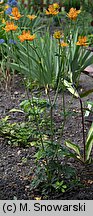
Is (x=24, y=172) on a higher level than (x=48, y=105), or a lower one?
lower

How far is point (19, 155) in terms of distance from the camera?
10.4 feet

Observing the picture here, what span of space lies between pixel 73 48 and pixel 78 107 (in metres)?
0.79

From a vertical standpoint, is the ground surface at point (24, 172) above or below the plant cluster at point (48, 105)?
below

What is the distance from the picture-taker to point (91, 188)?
9.11 feet

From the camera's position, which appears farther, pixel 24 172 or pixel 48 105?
pixel 24 172

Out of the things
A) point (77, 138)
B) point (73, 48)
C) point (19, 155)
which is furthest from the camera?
point (73, 48)

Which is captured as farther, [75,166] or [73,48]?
[73,48]

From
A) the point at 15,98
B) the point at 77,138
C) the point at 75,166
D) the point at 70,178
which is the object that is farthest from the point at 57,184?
the point at 15,98

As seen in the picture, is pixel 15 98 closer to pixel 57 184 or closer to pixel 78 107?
pixel 78 107

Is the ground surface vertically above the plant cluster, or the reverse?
the plant cluster

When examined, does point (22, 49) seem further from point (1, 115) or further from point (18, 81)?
point (1, 115)

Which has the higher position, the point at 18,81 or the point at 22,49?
the point at 22,49

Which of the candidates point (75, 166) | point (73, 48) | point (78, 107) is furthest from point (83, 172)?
point (73, 48)

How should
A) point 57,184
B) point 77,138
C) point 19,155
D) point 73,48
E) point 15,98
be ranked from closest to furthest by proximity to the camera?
point 57,184 < point 19,155 < point 77,138 < point 15,98 < point 73,48
